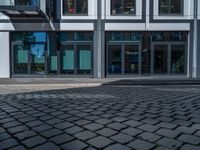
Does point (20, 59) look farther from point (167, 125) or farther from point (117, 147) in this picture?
point (117, 147)

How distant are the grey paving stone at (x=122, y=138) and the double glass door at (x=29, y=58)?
18.5 metres

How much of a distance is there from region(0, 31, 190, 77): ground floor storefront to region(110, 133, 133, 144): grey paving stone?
1786cm

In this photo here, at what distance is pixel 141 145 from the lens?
4.82 meters

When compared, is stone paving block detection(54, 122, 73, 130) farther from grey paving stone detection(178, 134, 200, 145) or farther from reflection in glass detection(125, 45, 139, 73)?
reflection in glass detection(125, 45, 139, 73)

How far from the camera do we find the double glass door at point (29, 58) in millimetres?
23156

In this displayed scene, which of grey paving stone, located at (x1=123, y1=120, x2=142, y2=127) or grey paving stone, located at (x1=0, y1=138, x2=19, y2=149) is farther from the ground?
grey paving stone, located at (x1=123, y1=120, x2=142, y2=127)

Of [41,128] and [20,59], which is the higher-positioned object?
[20,59]

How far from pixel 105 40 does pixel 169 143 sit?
18.5m

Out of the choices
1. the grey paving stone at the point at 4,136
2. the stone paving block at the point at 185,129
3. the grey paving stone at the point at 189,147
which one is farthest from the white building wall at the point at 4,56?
the grey paving stone at the point at 189,147

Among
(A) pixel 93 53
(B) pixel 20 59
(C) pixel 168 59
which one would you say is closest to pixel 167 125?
(A) pixel 93 53

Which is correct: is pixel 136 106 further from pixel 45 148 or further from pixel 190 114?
pixel 45 148

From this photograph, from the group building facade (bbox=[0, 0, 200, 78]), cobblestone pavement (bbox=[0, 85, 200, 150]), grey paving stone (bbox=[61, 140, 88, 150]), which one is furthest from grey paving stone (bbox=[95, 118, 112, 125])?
building facade (bbox=[0, 0, 200, 78])

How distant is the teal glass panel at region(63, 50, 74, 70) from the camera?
23.3 metres

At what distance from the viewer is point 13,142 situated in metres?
5.03
